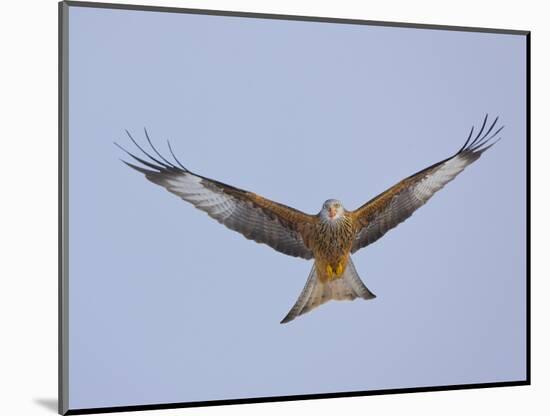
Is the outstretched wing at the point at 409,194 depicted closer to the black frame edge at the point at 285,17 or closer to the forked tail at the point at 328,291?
the forked tail at the point at 328,291

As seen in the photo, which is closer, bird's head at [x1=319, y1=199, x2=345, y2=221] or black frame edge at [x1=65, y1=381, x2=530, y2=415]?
black frame edge at [x1=65, y1=381, x2=530, y2=415]

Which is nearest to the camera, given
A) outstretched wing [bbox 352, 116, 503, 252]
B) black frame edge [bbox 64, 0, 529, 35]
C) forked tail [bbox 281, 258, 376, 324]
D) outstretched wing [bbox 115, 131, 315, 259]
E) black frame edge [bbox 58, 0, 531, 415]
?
black frame edge [bbox 58, 0, 531, 415]

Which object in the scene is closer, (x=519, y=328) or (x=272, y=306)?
(x=272, y=306)

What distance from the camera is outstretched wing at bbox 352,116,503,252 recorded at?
5688mm

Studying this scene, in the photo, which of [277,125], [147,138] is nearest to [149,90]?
[147,138]

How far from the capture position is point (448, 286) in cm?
589

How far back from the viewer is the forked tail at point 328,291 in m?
5.56

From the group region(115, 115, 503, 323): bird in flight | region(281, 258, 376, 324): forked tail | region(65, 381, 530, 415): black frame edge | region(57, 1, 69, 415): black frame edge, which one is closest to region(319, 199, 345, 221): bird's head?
region(115, 115, 503, 323): bird in flight

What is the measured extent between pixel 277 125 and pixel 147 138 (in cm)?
62

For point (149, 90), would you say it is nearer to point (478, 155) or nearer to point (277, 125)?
point (277, 125)

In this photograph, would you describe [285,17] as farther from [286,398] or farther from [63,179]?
[286,398]

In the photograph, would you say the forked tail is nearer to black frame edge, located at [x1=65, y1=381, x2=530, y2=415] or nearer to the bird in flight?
the bird in flight

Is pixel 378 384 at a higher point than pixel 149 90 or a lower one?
lower

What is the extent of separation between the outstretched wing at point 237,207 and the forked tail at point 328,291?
0.14 m
